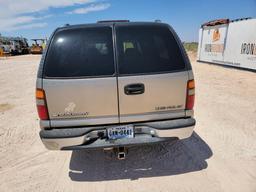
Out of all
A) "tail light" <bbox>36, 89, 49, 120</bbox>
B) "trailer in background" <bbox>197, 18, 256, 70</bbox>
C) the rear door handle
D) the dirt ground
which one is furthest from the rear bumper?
"trailer in background" <bbox>197, 18, 256, 70</bbox>

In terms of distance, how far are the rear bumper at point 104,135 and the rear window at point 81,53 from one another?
0.74 m

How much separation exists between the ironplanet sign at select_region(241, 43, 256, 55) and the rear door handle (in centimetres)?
1181

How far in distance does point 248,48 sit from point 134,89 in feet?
40.6

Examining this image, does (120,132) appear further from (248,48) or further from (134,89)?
(248,48)

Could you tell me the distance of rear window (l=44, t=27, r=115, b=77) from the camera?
2701 millimetres

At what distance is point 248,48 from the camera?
12516mm

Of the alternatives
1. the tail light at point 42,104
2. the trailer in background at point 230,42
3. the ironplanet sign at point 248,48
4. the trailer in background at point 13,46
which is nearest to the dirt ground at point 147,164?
the tail light at point 42,104

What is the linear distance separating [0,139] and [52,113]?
8.27ft

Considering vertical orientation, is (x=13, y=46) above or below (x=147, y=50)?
below

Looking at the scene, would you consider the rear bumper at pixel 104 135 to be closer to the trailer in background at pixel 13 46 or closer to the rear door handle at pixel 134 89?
the rear door handle at pixel 134 89

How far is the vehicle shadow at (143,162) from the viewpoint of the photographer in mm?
3180

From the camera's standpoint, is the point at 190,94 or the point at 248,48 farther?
the point at 248,48

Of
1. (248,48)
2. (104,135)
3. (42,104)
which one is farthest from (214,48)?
(42,104)

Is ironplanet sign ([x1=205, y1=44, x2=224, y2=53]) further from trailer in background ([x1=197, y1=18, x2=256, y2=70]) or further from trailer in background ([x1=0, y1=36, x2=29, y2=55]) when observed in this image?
trailer in background ([x1=0, y1=36, x2=29, y2=55])
